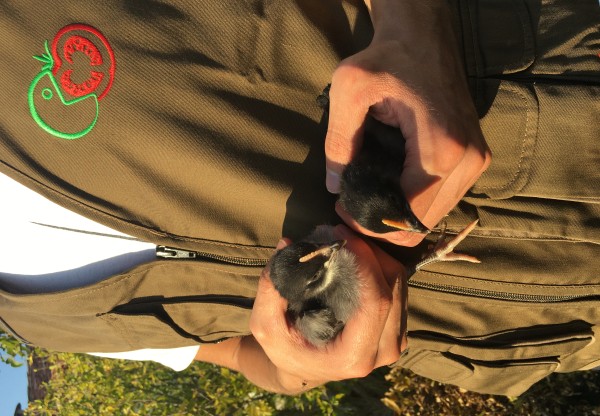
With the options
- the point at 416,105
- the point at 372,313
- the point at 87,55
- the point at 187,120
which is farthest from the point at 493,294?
the point at 87,55

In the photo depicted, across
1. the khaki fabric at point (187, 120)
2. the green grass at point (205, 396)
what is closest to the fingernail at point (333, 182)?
the khaki fabric at point (187, 120)

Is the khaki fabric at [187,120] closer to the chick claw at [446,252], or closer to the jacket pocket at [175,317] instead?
the jacket pocket at [175,317]

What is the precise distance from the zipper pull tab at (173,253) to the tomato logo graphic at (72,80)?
372 millimetres

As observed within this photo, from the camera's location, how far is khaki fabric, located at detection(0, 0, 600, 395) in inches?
52.0

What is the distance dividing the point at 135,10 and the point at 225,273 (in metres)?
0.70

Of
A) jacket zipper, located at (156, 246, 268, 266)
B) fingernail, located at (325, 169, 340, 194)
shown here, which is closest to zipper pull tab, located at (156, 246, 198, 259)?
jacket zipper, located at (156, 246, 268, 266)

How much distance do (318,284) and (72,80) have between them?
715 millimetres

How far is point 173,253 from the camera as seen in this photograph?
1.52 meters

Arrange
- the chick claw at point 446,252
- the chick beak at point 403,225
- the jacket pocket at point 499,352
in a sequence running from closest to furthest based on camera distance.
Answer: the chick beak at point 403,225
the chick claw at point 446,252
the jacket pocket at point 499,352

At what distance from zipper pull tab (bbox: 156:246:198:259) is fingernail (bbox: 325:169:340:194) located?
16.2 inches

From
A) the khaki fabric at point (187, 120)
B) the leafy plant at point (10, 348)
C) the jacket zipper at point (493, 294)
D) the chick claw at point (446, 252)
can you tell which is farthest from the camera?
the leafy plant at point (10, 348)

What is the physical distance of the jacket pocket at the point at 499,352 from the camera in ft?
5.91

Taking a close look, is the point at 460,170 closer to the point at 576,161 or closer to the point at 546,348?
the point at 576,161

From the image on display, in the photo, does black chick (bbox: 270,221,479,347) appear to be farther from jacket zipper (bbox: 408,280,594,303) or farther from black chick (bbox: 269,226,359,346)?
→ jacket zipper (bbox: 408,280,594,303)
